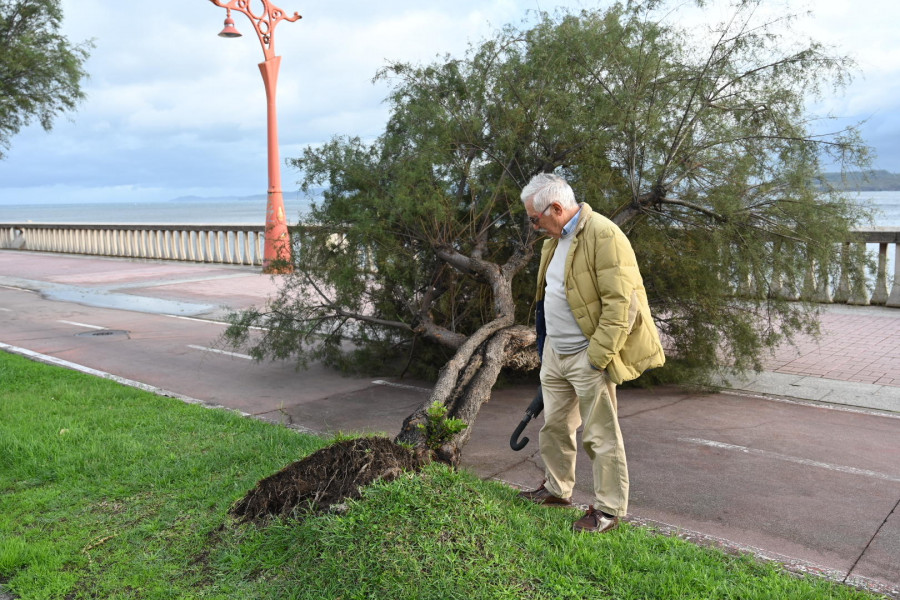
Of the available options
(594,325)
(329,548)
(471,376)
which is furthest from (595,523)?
(471,376)

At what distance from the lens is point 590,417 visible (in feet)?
14.0

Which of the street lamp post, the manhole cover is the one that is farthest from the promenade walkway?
the street lamp post

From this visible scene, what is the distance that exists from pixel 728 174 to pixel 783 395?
7.28 ft

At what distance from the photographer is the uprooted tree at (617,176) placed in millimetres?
7047

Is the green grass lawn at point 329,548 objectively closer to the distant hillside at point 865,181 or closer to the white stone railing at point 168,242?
the distant hillside at point 865,181

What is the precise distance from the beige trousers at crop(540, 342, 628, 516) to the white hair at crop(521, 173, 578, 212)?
82cm

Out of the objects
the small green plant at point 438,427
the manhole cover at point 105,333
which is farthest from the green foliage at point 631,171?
the manhole cover at point 105,333

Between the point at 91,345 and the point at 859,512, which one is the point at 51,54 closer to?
the point at 91,345

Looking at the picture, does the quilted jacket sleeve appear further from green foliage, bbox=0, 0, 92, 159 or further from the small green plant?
green foliage, bbox=0, 0, 92, 159

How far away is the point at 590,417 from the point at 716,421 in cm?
290

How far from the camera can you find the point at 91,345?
35.9ft

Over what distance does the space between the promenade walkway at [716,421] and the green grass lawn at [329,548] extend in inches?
21.1

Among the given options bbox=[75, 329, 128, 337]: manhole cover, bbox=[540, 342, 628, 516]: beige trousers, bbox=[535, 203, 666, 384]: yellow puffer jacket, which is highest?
bbox=[535, 203, 666, 384]: yellow puffer jacket

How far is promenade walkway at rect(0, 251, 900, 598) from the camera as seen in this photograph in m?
4.48
